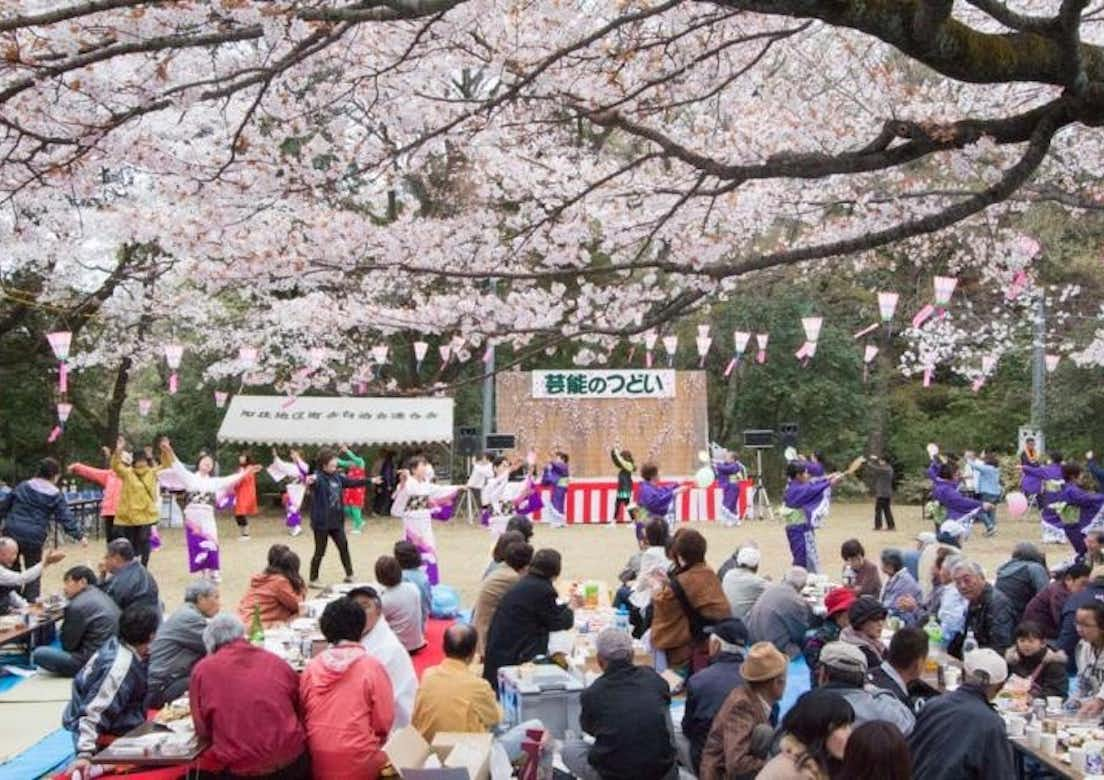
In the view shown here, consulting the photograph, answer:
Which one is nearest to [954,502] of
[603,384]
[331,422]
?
[603,384]

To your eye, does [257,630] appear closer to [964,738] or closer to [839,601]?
[839,601]

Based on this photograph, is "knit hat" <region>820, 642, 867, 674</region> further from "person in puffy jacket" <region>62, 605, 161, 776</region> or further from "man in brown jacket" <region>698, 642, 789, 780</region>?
"person in puffy jacket" <region>62, 605, 161, 776</region>

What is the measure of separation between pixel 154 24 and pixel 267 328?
19351mm

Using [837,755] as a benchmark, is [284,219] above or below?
above

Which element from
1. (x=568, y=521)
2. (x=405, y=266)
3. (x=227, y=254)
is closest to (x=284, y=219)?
(x=227, y=254)

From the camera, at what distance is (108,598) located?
27.1 feet

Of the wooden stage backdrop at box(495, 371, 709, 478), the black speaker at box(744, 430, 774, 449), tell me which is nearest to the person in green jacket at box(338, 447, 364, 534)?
the wooden stage backdrop at box(495, 371, 709, 478)

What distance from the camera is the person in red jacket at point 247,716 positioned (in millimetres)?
5137

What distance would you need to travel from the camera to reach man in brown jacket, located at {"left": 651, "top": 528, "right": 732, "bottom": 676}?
22.4ft

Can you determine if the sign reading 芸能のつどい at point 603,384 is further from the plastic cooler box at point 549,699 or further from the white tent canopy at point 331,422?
the plastic cooler box at point 549,699

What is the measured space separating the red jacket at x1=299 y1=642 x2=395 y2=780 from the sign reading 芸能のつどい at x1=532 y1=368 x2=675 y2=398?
1803 cm

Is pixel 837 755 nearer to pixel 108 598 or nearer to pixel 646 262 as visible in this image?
pixel 646 262

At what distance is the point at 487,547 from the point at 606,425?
268 inches

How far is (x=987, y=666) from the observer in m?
4.54
